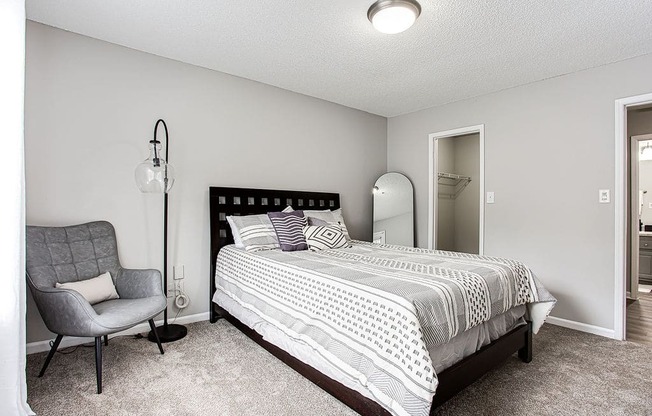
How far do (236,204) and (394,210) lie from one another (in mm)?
2259

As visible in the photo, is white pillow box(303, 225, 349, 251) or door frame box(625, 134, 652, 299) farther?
door frame box(625, 134, 652, 299)

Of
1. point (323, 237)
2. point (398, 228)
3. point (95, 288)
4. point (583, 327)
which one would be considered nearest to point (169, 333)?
point (95, 288)

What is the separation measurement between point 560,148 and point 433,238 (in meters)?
1.76

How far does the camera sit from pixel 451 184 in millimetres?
5797

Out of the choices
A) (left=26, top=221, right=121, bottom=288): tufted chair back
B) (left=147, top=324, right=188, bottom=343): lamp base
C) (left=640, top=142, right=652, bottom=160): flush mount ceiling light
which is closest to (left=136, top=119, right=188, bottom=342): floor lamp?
(left=147, top=324, right=188, bottom=343): lamp base

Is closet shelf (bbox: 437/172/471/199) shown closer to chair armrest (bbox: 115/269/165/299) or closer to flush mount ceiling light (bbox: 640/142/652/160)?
flush mount ceiling light (bbox: 640/142/652/160)

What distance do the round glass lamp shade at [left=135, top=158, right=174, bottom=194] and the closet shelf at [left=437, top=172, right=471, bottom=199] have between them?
165 inches

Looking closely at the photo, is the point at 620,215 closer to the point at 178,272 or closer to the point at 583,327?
the point at 583,327

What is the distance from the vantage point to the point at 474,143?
18.4 ft

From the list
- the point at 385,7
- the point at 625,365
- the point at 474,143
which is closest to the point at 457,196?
the point at 474,143

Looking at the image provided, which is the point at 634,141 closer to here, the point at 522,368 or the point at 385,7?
the point at 522,368

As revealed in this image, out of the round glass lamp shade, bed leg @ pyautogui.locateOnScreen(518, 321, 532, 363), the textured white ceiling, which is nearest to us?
the textured white ceiling

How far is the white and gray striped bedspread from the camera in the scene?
59.9 inches

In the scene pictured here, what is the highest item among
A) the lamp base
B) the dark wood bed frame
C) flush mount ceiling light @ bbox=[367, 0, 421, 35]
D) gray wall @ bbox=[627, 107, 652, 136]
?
flush mount ceiling light @ bbox=[367, 0, 421, 35]
